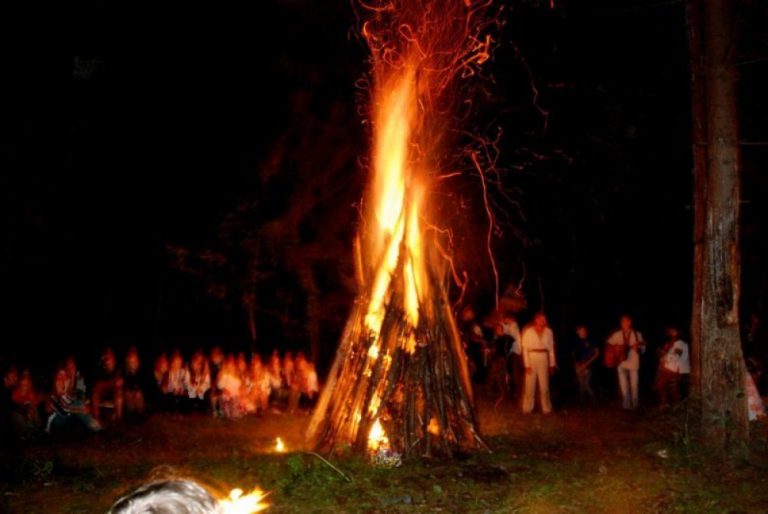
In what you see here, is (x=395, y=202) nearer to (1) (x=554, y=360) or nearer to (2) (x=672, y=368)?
(1) (x=554, y=360)

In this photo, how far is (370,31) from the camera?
35.9 feet

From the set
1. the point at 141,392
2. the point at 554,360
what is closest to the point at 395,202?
the point at 554,360

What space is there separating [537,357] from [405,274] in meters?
4.64

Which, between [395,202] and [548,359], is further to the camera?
[548,359]

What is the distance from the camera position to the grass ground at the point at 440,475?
25.4 feet

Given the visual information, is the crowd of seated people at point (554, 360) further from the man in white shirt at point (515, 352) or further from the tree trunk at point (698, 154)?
the tree trunk at point (698, 154)

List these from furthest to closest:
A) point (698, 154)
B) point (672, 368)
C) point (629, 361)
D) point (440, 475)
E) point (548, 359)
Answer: point (629, 361) < point (548, 359) < point (672, 368) < point (698, 154) < point (440, 475)

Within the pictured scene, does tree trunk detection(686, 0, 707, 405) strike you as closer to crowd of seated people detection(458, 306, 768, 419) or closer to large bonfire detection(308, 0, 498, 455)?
crowd of seated people detection(458, 306, 768, 419)

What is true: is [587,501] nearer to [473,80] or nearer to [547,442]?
[547,442]

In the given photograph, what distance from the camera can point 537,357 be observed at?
1394 centimetres

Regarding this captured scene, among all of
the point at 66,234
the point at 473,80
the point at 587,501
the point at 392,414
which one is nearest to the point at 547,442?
the point at 392,414

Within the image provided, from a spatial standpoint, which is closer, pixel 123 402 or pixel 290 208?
pixel 123 402

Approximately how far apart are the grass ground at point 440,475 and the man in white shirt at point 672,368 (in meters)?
2.27

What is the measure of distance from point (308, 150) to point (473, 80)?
410 centimetres
